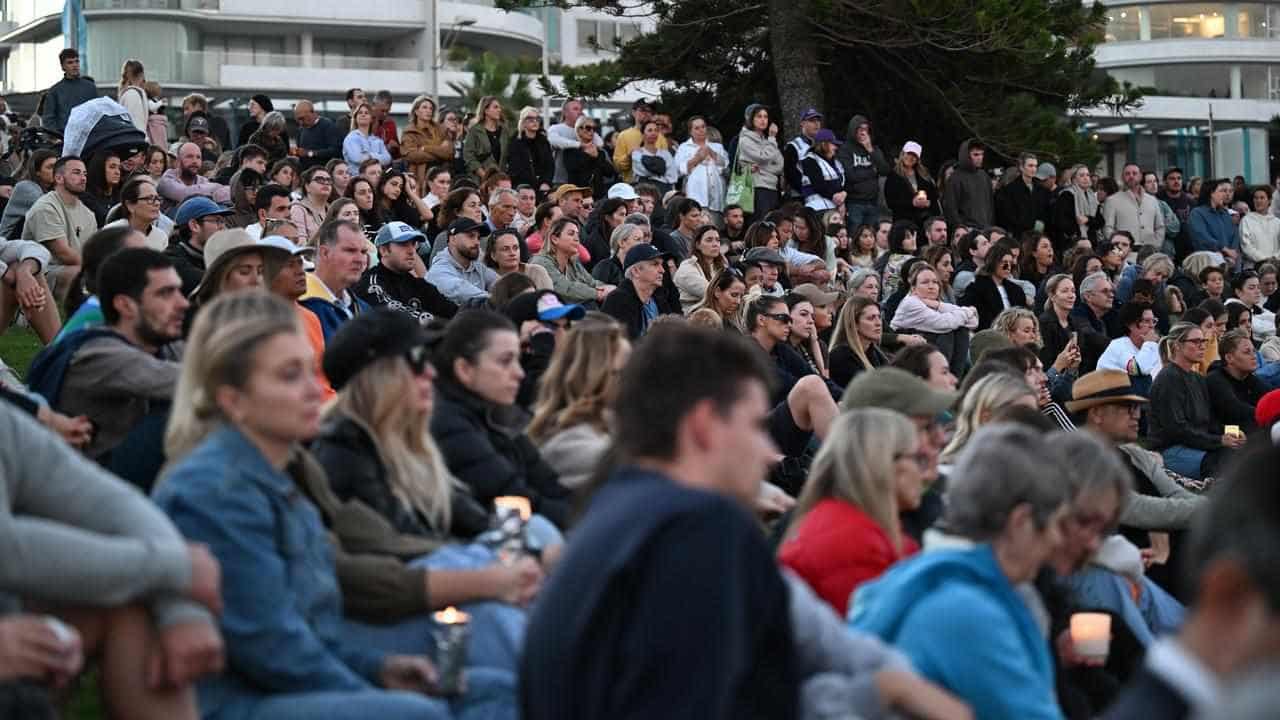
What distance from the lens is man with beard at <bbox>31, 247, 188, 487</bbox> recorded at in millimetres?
6809

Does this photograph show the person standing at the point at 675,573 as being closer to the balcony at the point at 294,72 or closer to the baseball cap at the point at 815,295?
the baseball cap at the point at 815,295

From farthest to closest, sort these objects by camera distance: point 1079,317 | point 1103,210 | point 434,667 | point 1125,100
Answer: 1. point 1125,100
2. point 1103,210
3. point 1079,317
4. point 434,667

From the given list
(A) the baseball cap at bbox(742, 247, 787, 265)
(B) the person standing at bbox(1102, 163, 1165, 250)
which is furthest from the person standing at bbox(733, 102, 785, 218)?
(B) the person standing at bbox(1102, 163, 1165, 250)

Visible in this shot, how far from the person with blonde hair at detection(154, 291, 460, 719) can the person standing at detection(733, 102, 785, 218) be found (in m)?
15.3

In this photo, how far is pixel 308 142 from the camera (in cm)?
1992

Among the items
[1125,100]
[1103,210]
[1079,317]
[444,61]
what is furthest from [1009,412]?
[444,61]

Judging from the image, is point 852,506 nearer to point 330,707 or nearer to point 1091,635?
point 1091,635

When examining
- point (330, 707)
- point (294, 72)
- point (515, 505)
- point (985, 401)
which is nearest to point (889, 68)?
point (985, 401)

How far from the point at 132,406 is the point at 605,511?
3869 millimetres

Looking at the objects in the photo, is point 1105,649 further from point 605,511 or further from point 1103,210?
point 1103,210

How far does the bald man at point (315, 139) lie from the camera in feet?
64.4

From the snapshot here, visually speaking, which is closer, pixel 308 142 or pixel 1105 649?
pixel 1105 649

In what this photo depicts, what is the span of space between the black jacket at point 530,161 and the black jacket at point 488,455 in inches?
495

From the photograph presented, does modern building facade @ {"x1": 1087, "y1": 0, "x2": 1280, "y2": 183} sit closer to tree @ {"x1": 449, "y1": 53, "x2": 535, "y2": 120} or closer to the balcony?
the balcony
